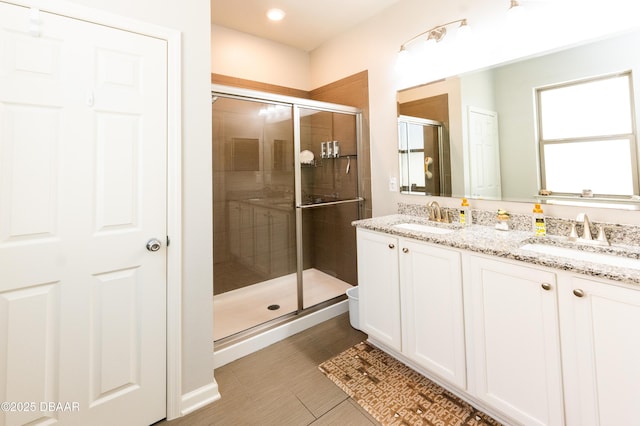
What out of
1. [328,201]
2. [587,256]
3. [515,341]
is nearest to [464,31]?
[587,256]

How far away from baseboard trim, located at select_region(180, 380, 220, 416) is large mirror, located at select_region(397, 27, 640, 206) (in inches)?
79.6

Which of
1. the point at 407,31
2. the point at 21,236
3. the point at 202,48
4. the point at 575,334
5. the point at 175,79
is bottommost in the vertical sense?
the point at 575,334

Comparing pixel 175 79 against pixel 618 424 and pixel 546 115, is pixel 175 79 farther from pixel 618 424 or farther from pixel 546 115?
pixel 618 424

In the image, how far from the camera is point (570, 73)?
5.07 ft

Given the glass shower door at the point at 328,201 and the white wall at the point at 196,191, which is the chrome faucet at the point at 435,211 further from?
the white wall at the point at 196,191

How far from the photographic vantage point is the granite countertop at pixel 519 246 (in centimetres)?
107

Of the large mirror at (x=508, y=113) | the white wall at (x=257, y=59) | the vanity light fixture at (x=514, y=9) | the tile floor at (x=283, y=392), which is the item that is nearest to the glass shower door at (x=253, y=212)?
the tile floor at (x=283, y=392)

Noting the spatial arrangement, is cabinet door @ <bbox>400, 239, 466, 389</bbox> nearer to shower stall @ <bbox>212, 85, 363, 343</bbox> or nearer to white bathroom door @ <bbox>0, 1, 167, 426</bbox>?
shower stall @ <bbox>212, 85, 363, 343</bbox>

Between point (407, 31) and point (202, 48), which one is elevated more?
point (407, 31)

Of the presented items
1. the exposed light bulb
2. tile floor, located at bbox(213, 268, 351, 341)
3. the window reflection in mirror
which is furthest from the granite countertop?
the exposed light bulb

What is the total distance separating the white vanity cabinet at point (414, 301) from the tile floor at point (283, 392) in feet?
1.45

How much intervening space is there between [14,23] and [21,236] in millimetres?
861

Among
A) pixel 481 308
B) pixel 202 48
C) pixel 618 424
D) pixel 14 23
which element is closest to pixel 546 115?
pixel 481 308

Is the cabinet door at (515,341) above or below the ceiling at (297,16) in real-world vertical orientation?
below
